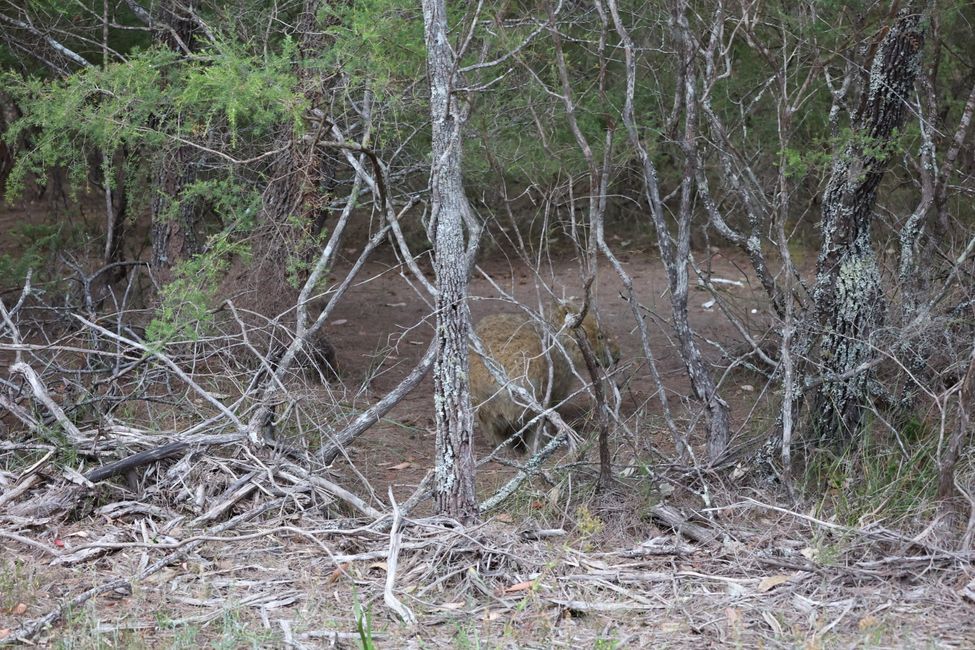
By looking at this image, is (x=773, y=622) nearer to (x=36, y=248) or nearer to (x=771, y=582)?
(x=771, y=582)

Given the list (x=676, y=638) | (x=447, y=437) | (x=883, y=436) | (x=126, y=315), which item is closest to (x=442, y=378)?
(x=447, y=437)

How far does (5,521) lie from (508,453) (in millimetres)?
3166

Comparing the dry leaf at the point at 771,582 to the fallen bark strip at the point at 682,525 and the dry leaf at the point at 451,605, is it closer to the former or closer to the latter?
the fallen bark strip at the point at 682,525

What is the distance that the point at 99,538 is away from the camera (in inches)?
195

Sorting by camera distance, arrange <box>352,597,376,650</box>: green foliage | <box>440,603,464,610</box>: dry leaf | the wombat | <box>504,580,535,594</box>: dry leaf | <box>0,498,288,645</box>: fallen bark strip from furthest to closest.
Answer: the wombat, <box>504,580,535,594</box>: dry leaf, <box>440,603,464,610</box>: dry leaf, <box>0,498,288,645</box>: fallen bark strip, <box>352,597,376,650</box>: green foliage

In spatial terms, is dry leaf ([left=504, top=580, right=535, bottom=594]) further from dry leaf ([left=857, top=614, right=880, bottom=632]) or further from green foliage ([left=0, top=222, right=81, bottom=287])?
green foliage ([left=0, top=222, right=81, bottom=287])

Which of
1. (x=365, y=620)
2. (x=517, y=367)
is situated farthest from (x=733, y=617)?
(x=517, y=367)

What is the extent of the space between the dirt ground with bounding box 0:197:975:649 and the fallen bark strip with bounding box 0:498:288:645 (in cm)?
4

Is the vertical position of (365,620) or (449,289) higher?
(449,289)

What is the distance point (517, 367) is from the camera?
22.1 feet

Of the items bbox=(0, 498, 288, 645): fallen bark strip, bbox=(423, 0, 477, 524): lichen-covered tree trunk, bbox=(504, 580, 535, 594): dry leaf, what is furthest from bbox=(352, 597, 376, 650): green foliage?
bbox=(0, 498, 288, 645): fallen bark strip

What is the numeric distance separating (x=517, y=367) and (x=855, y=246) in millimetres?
2263

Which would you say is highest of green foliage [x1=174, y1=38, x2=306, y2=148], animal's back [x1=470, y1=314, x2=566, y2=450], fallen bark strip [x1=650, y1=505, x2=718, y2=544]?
green foliage [x1=174, y1=38, x2=306, y2=148]

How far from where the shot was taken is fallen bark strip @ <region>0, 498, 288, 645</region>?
13.0ft
